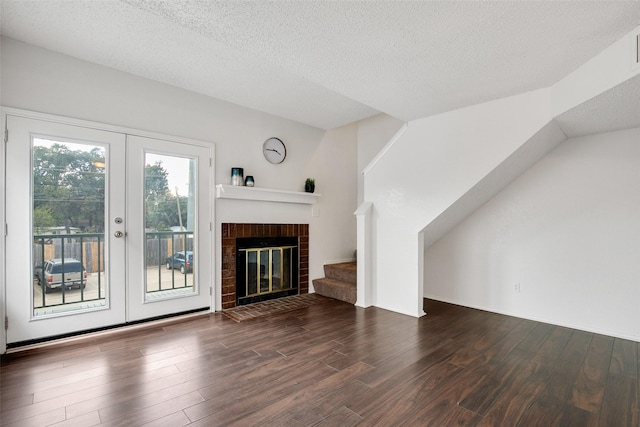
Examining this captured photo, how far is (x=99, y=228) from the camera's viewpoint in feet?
10.1

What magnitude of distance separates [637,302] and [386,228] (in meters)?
2.49

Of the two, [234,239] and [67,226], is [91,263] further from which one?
[234,239]

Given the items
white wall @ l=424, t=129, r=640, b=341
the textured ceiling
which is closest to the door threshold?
the textured ceiling

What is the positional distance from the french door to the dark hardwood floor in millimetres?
327

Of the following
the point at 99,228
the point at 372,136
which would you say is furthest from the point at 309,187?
the point at 99,228

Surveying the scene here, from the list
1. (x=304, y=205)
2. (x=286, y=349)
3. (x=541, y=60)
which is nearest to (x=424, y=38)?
(x=541, y=60)

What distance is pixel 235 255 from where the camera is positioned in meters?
4.01

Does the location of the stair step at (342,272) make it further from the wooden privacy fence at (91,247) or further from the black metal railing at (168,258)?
the wooden privacy fence at (91,247)

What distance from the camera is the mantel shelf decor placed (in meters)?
3.82

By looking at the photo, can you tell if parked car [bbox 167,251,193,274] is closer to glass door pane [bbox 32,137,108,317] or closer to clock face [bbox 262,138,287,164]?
glass door pane [bbox 32,137,108,317]

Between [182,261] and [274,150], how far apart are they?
1.93m

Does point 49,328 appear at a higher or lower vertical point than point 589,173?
lower

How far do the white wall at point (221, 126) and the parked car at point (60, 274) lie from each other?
4.46ft

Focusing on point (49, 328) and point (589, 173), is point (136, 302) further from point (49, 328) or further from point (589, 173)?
point (589, 173)
